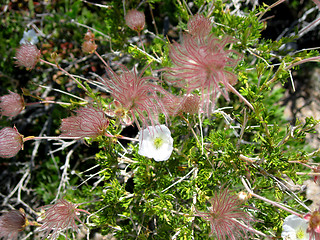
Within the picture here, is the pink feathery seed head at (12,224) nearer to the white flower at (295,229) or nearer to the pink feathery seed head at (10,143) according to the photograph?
the pink feathery seed head at (10,143)

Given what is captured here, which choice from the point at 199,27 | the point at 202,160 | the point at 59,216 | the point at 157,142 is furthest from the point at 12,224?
the point at 199,27

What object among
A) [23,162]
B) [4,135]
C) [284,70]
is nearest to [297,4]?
[284,70]

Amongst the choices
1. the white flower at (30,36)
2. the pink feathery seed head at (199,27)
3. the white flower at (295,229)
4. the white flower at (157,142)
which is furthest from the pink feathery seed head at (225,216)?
the white flower at (30,36)

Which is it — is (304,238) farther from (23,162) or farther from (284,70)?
(23,162)

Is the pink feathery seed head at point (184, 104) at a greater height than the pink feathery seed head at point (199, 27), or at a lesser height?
lesser

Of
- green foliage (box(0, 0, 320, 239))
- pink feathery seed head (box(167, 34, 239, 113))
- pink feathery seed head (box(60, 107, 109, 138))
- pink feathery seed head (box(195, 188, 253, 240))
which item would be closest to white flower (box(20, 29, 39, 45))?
green foliage (box(0, 0, 320, 239))

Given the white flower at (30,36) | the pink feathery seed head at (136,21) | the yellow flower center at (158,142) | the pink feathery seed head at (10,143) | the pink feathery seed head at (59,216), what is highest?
the pink feathery seed head at (136,21)

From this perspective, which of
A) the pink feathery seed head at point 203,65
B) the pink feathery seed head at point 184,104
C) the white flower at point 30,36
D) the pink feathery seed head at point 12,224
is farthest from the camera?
the white flower at point 30,36
